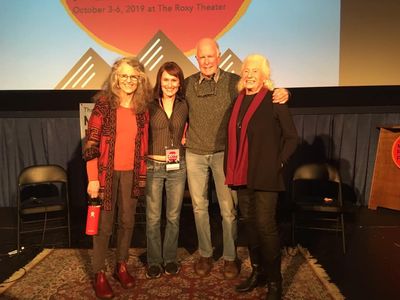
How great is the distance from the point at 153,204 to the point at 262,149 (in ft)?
2.65

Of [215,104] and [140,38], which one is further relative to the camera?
[140,38]

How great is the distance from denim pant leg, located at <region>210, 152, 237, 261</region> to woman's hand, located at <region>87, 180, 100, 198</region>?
731 millimetres

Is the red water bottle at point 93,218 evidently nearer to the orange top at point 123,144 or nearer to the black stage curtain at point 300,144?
the orange top at point 123,144

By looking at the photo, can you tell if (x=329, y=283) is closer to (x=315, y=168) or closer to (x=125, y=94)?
(x=315, y=168)

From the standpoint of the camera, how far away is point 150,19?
3.27m

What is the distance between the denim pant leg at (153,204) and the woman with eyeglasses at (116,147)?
0.11m

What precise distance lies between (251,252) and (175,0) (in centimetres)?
242

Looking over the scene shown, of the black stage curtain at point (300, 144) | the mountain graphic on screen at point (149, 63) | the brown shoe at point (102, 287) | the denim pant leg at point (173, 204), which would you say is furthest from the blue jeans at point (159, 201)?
the black stage curtain at point (300, 144)

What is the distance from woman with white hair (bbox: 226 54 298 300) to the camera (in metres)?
1.86

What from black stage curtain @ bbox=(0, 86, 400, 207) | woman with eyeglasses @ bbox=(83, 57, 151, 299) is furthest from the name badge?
black stage curtain @ bbox=(0, 86, 400, 207)

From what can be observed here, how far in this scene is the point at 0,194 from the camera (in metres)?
4.05

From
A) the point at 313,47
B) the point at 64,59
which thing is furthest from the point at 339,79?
the point at 64,59

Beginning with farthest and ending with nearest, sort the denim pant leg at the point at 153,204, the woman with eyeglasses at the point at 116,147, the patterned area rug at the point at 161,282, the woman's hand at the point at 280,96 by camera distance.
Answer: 1. the denim pant leg at the point at 153,204
2. the patterned area rug at the point at 161,282
3. the woman with eyeglasses at the point at 116,147
4. the woman's hand at the point at 280,96

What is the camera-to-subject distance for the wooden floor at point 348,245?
2.23m
